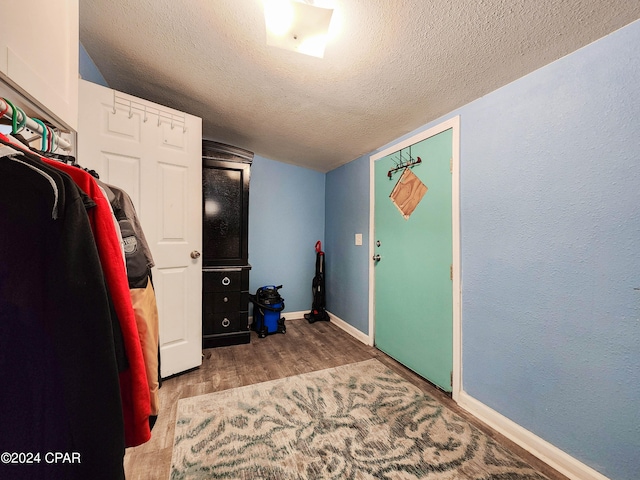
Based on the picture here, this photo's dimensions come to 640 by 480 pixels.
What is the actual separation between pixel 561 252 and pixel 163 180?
2.57 meters

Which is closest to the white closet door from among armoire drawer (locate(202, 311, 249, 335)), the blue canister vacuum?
armoire drawer (locate(202, 311, 249, 335))

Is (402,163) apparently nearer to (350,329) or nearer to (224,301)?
(350,329)

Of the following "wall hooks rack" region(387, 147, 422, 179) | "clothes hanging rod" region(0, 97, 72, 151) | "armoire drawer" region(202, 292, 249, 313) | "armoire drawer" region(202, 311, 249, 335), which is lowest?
"armoire drawer" region(202, 311, 249, 335)

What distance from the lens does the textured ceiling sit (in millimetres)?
1121

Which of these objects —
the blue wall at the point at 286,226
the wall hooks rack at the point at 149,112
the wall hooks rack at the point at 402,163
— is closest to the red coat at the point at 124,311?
the wall hooks rack at the point at 149,112

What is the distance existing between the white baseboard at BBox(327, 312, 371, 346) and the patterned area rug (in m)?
0.84

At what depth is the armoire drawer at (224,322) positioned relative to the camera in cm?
255

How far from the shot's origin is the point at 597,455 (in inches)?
45.6

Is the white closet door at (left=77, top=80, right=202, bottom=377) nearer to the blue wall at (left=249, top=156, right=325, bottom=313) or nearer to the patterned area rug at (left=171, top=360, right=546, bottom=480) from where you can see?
the patterned area rug at (left=171, top=360, right=546, bottom=480)

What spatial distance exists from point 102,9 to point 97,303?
5.57ft

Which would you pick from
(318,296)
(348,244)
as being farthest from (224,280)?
(348,244)

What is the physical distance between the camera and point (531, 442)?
1.37 meters

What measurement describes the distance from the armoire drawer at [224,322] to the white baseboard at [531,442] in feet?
6.73

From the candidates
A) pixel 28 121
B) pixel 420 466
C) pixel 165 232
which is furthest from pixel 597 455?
pixel 165 232
